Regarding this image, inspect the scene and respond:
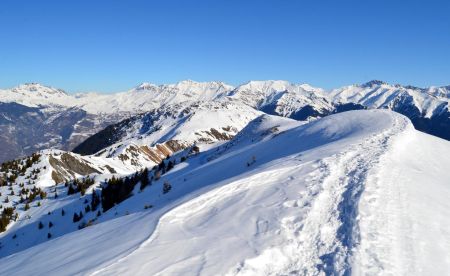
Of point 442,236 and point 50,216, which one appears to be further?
point 50,216

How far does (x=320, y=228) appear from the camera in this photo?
484 inches

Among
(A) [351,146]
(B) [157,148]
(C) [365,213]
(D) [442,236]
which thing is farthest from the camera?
(B) [157,148]

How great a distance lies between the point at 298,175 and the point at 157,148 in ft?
441

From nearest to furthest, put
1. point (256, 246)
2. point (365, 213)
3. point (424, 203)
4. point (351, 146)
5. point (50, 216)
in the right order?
1. point (256, 246)
2. point (365, 213)
3. point (424, 203)
4. point (351, 146)
5. point (50, 216)

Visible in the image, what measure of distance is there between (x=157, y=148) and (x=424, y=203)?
13819 centimetres

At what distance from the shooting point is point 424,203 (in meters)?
15.1

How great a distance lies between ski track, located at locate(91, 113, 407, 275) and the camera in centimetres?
1004

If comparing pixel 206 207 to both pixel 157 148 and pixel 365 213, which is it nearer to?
pixel 365 213

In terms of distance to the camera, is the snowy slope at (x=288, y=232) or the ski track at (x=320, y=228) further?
the snowy slope at (x=288, y=232)

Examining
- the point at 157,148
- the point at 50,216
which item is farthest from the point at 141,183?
the point at 157,148

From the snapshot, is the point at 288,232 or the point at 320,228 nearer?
the point at 288,232

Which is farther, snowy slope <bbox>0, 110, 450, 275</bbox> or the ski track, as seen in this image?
snowy slope <bbox>0, 110, 450, 275</bbox>

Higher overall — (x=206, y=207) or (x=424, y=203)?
(x=206, y=207)

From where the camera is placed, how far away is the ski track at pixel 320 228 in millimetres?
10039
